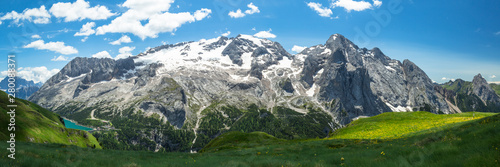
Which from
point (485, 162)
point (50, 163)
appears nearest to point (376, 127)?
point (485, 162)

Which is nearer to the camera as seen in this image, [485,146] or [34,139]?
[485,146]

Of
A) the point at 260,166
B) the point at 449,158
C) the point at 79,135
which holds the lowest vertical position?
the point at 79,135

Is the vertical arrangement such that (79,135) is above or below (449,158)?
below

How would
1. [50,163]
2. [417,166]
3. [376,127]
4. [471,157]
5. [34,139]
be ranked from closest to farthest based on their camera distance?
[471,157]
[417,166]
[50,163]
[376,127]
[34,139]

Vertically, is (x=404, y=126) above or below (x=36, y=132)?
below

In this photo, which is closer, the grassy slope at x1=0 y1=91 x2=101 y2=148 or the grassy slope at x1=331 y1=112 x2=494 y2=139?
the grassy slope at x1=331 y1=112 x2=494 y2=139

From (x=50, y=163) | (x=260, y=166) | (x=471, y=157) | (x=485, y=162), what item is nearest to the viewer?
(x=485, y=162)

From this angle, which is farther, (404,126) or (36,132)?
(36,132)

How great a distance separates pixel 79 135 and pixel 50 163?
105 m

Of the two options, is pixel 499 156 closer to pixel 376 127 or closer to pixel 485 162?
pixel 485 162

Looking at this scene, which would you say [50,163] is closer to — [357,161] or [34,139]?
[357,161]

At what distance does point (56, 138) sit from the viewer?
74750 millimetres

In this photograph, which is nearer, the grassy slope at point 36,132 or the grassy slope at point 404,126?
the grassy slope at point 404,126

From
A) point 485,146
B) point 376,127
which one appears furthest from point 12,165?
point 376,127
